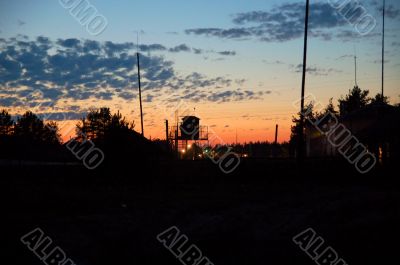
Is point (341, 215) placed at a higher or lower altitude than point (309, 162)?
higher

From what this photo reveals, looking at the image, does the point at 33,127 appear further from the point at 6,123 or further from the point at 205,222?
the point at 205,222

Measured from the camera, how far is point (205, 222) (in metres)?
16.1

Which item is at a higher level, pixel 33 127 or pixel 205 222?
pixel 205 222

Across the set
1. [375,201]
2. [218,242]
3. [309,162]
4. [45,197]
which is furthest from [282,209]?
[309,162]

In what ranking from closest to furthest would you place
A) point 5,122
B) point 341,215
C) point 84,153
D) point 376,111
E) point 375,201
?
point 341,215
point 375,201
point 84,153
point 376,111
point 5,122

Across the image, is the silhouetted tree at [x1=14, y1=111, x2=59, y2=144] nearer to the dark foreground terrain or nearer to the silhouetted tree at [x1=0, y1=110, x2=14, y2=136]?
the silhouetted tree at [x1=0, y1=110, x2=14, y2=136]

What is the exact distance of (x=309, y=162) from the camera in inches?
1390

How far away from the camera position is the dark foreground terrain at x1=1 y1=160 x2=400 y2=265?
11414 mm

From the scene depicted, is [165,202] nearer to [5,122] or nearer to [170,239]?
[170,239]

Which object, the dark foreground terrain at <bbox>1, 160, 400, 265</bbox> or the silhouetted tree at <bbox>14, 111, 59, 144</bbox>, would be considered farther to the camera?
the silhouetted tree at <bbox>14, 111, 59, 144</bbox>

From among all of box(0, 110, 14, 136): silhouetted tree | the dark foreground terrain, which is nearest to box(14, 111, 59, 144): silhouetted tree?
box(0, 110, 14, 136): silhouetted tree

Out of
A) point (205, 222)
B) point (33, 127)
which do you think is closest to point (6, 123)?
point (33, 127)

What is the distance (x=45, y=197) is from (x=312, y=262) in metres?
16.9

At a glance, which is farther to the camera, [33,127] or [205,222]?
[33,127]
